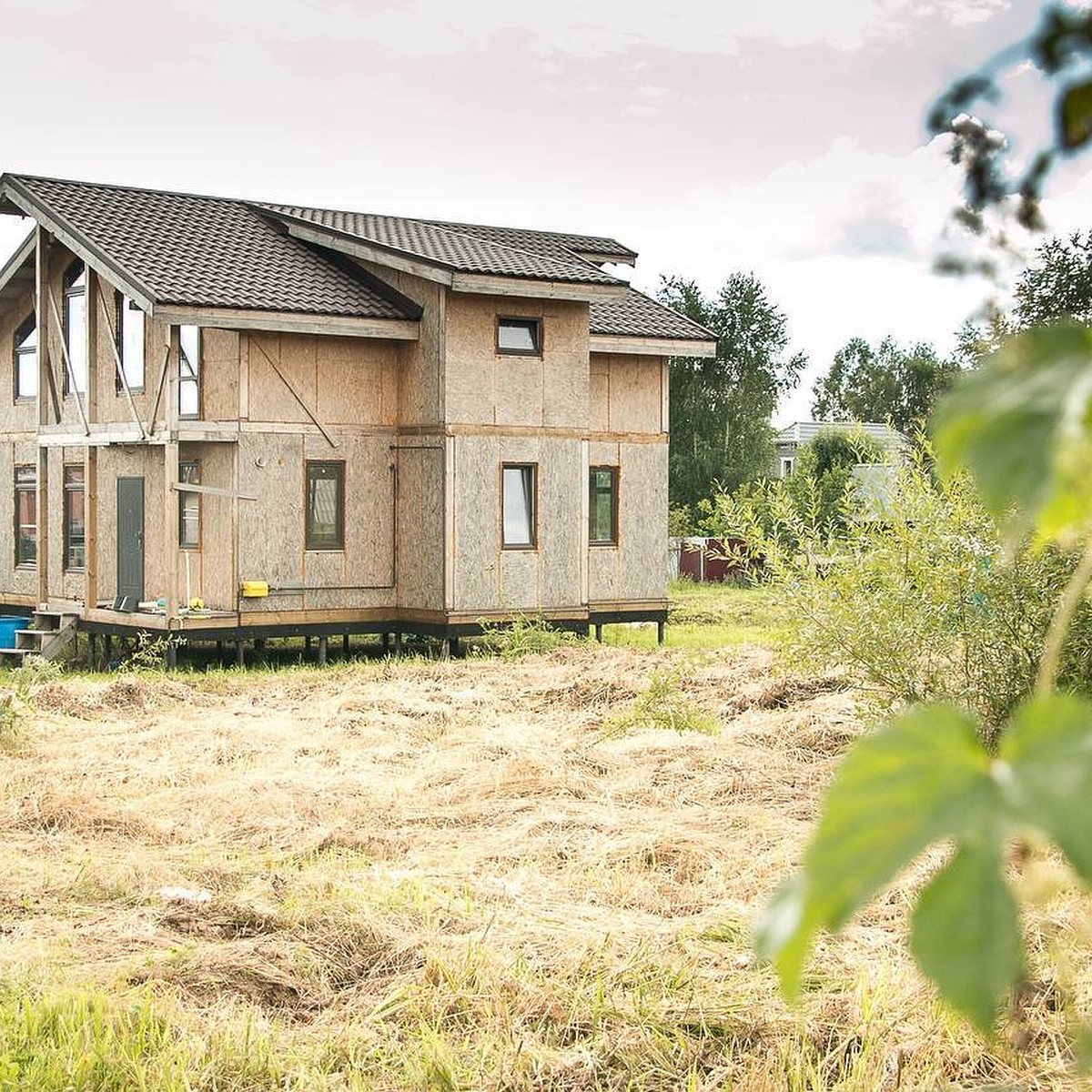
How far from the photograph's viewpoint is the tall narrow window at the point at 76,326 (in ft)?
64.5

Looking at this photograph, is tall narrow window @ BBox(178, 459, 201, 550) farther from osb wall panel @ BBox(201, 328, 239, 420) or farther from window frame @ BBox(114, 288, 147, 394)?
window frame @ BBox(114, 288, 147, 394)

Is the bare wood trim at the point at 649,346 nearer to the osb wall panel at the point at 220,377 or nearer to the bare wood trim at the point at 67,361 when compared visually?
the osb wall panel at the point at 220,377

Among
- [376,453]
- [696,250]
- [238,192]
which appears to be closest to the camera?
[376,453]

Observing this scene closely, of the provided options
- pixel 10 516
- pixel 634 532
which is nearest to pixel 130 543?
pixel 10 516

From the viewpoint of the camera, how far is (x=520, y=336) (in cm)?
1888

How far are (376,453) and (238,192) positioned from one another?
5925 millimetres

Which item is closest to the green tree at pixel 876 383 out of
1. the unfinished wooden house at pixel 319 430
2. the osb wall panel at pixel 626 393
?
the osb wall panel at pixel 626 393

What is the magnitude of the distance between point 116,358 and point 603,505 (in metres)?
6.67

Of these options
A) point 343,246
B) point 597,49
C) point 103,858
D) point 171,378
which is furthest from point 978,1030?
point 597,49

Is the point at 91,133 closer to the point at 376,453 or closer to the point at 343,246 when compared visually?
the point at 343,246

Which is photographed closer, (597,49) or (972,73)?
(972,73)

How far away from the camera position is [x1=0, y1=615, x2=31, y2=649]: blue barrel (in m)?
19.4

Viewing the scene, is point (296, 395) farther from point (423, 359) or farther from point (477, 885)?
point (477, 885)

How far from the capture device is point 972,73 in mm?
661
